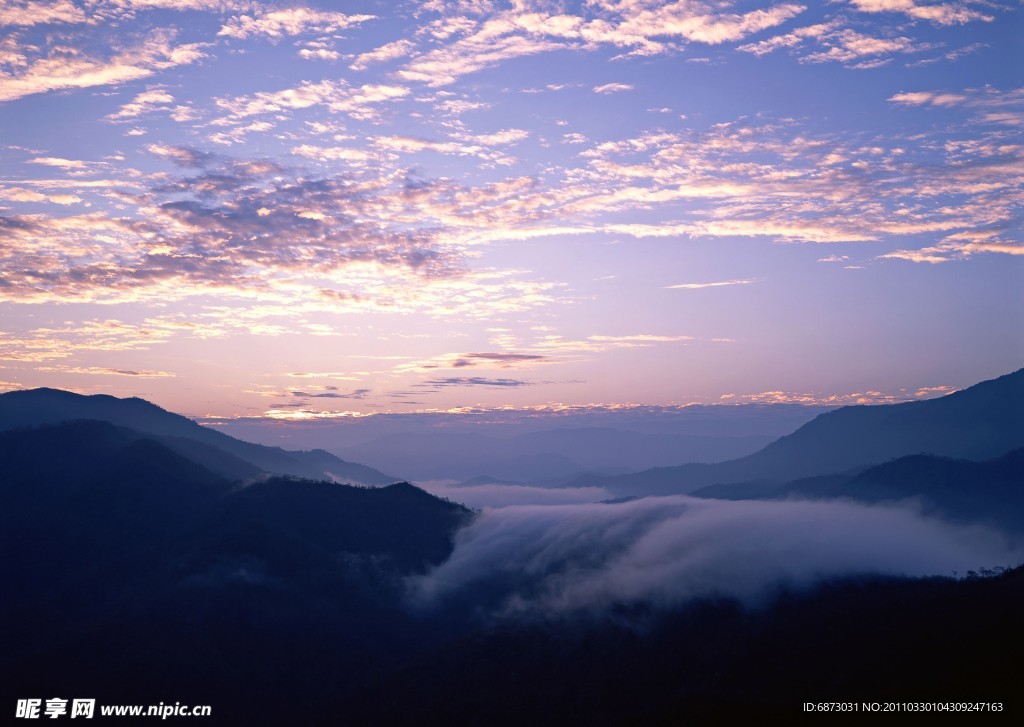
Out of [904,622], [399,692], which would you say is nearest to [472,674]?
[399,692]

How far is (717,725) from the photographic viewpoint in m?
127

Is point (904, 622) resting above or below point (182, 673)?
above

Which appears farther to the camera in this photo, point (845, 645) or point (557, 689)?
point (557, 689)

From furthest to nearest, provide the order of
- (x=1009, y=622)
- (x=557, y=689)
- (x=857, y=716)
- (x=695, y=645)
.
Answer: (x=695, y=645) < (x=557, y=689) < (x=1009, y=622) < (x=857, y=716)

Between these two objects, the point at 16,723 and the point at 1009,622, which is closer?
the point at 1009,622

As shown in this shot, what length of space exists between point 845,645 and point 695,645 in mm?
46564

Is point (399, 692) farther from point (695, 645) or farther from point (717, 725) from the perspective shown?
point (717, 725)

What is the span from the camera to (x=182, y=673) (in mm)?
195250

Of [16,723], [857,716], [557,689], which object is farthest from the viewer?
[557,689]

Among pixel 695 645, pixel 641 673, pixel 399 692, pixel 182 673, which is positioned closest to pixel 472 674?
pixel 399 692

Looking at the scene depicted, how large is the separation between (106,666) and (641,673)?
5789 inches

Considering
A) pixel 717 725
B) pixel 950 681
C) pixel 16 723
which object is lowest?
pixel 16 723

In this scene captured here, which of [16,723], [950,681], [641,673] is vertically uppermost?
[950,681]

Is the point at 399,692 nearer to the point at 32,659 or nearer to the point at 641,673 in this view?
the point at 641,673
